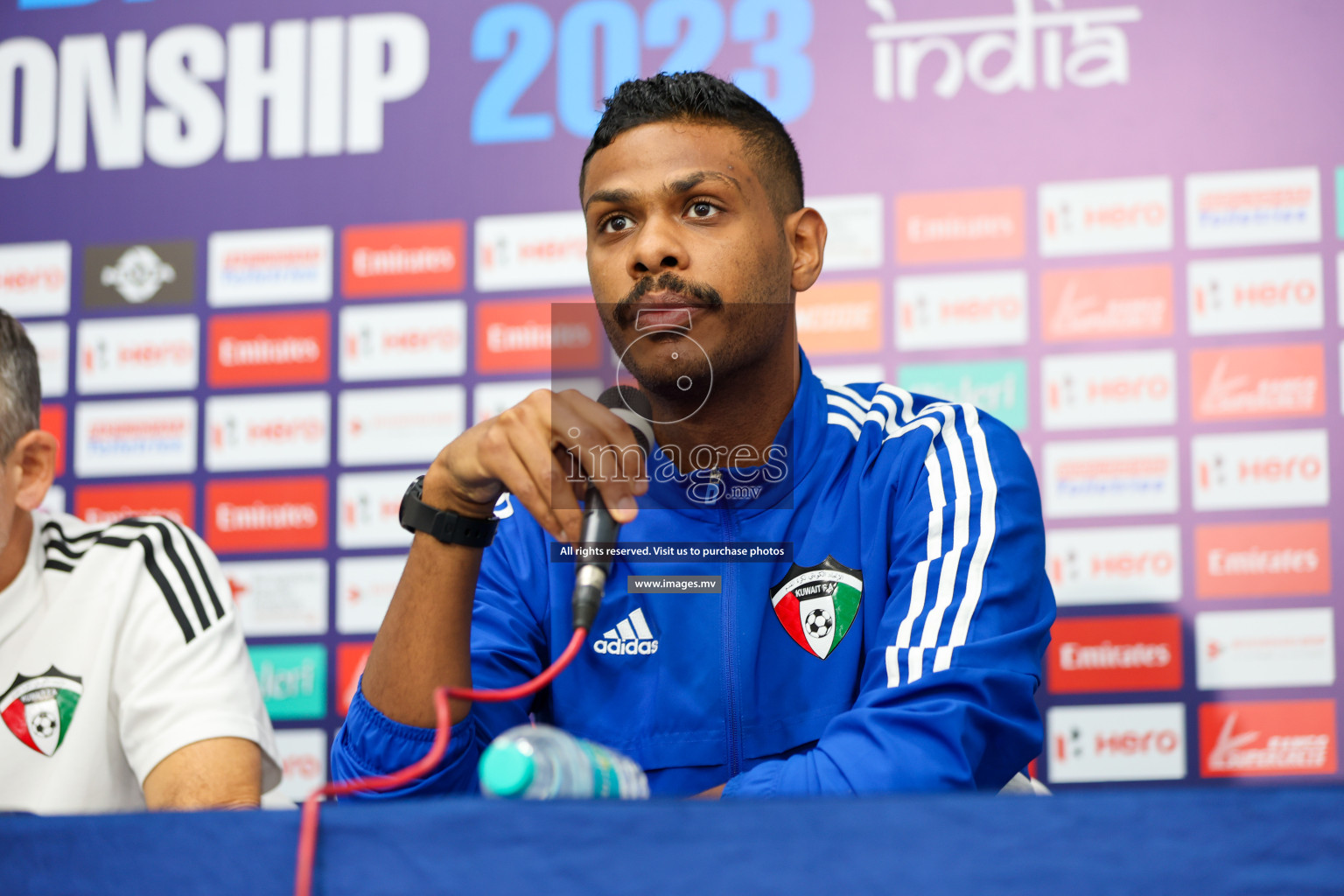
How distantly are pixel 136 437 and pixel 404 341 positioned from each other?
0.58 metres

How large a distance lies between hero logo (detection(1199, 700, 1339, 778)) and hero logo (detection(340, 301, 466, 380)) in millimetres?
1487

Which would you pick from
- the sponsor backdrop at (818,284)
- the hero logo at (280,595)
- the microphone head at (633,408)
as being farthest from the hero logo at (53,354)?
the microphone head at (633,408)

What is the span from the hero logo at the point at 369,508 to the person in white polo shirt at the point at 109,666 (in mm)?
924

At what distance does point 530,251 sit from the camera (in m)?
2.13

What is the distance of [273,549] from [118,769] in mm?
1073

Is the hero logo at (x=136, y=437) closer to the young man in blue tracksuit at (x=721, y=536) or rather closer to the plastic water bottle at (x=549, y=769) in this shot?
the young man in blue tracksuit at (x=721, y=536)

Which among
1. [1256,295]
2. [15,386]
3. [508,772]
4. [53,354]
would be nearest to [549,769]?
[508,772]

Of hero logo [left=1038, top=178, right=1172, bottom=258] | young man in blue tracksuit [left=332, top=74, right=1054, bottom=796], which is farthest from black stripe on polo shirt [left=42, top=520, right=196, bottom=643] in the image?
hero logo [left=1038, top=178, right=1172, bottom=258]

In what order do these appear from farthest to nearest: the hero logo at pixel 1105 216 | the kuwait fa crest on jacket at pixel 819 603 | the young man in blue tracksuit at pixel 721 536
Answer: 1. the hero logo at pixel 1105 216
2. the kuwait fa crest on jacket at pixel 819 603
3. the young man in blue tracksuit at pixel 721 536

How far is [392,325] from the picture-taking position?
2160mm

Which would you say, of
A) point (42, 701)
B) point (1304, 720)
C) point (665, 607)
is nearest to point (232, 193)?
point (42, 701)

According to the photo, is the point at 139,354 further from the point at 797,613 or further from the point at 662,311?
the point at 797,613

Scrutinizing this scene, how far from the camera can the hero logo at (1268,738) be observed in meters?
1.83

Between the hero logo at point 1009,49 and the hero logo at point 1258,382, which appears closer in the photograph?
the hero logo at point 1258,382
